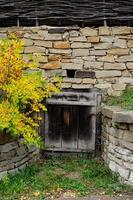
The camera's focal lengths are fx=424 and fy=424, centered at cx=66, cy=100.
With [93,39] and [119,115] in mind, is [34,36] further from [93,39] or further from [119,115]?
[119,115]

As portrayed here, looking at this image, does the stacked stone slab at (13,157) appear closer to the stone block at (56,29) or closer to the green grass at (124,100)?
the green grass at (124,100)

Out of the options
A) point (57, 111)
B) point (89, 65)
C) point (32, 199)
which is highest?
point (89, 65)

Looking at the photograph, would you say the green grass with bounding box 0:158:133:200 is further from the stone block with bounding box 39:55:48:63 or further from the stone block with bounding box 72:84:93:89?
the stone block with bounding box 39:55:48:63

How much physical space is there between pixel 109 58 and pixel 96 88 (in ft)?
2.30

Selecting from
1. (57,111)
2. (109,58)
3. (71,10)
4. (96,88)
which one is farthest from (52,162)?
(71,10)

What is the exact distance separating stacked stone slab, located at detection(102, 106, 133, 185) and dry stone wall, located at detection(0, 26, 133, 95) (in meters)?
1.15

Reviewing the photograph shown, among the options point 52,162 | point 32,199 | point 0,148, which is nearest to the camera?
point 32,199

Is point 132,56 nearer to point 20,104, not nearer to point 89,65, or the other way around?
point 89,65

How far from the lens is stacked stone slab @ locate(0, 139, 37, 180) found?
7.64 metres

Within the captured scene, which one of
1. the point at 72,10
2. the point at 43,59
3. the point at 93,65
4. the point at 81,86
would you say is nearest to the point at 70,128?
the point at 81,86

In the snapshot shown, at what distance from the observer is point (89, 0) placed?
30.1 ft

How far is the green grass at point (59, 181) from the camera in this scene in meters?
7.16

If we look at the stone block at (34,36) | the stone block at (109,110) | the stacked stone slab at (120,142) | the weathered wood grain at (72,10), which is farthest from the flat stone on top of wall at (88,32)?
the stacked stone slab at (120,142)

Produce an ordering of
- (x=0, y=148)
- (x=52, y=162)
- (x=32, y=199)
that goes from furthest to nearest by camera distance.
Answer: (x=52, y=162) < (x=0, y=148) < (x=32, y=199)
